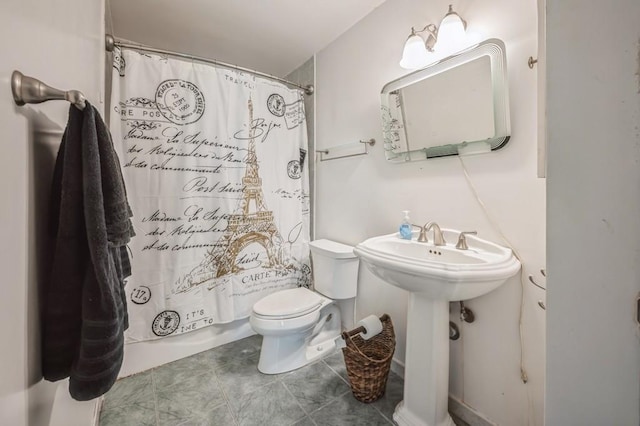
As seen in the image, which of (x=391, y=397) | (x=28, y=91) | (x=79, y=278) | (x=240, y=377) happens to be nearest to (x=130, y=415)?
(x=240, y=377)

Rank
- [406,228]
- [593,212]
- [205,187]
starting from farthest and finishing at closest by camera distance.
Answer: [205,187], [406,228], [593,212]

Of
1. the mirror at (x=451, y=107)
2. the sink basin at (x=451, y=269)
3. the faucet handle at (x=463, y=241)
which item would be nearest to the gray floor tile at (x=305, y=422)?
the sink basin at (x=451, y=269)

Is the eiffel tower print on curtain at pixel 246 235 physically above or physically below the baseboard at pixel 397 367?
above

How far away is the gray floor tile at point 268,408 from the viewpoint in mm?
1271

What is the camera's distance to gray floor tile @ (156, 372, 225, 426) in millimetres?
1295

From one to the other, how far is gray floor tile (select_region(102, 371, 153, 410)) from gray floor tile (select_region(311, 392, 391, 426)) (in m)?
0.96

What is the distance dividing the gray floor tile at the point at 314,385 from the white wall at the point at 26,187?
109 cm

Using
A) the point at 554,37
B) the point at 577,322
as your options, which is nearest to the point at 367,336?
the point at 577,322

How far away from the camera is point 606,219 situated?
1.11 ft

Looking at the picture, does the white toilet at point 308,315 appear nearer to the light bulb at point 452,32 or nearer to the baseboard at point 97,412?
the baseboard at point 97,412

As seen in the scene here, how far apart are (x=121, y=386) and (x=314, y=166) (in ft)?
6.51

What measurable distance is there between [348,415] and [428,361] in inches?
20.6

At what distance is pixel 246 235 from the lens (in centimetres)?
193

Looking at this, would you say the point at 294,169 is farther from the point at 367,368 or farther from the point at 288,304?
the point at 367,368
